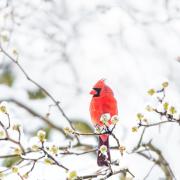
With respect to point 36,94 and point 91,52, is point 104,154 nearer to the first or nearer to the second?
point 36,94

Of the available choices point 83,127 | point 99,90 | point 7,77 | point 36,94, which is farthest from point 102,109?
point 7,77

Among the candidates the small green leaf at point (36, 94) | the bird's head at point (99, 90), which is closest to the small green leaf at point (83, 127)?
the small green leaf at point (36, 94)

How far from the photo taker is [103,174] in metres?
0.98

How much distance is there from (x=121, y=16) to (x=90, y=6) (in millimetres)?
170

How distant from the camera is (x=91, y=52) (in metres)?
2.13

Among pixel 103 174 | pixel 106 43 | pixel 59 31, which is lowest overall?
pixel 103 174

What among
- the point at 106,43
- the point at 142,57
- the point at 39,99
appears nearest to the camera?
the point at 39,99

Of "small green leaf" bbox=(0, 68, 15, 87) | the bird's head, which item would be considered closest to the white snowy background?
"small green leaf" bbox=(0, 68, 15, 87)

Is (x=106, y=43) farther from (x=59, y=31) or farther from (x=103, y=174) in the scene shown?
(x=103, y=174)

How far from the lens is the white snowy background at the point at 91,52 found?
176 cm

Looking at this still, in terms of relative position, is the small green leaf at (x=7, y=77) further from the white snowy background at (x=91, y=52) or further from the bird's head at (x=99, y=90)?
the bird's head at (x=99, y=90)

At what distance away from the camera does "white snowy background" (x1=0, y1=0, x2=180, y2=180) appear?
69.2 inches

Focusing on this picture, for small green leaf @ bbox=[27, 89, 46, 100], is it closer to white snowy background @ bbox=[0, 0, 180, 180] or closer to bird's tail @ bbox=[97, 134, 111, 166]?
white snowy background @ bbox=[0, 0, 180, 180]

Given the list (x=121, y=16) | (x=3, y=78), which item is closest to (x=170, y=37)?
(x=121, y=16)
